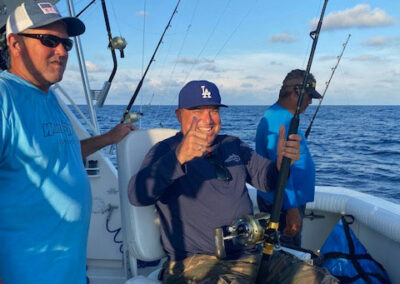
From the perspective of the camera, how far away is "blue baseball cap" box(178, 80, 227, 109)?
7.30 feet

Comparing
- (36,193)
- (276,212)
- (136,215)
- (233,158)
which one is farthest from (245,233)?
(36,193)

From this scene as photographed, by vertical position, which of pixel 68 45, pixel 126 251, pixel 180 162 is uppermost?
pixel 68 45

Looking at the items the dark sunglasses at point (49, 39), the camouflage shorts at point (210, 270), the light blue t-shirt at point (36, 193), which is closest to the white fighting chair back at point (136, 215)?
the camouflage shorts at point (210, 270)

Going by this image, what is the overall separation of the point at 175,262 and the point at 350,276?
1.55 metres

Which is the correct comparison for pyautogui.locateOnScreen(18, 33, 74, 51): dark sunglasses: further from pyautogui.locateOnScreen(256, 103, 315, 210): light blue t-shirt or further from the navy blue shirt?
pyautogui.locateOnScreen(256, 103, 315, 210): light blue t-shirt

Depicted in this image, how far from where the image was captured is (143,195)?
2.02 meters

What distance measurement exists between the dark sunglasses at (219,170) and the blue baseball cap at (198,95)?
0.31 m

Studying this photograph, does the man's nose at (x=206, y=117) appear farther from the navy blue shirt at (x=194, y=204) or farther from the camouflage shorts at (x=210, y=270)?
the camouflage shorts at (x=210, y=270)

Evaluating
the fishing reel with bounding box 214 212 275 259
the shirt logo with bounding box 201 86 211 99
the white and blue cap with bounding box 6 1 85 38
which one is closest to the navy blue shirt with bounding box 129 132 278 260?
the fishing reel with bounding box 214 212 275 259

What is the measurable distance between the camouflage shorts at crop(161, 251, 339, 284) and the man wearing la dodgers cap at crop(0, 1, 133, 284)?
57 centimetres

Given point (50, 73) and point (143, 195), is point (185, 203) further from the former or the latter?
point (50, 73)

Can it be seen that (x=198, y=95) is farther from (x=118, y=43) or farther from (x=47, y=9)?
(x=118, y=43)

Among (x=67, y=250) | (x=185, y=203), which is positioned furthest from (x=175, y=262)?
(x=67, y=250)

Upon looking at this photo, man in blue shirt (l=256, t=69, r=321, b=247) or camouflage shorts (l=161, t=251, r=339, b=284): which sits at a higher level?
man in blue shirt (l=256, t=69, r=321, b=247)
